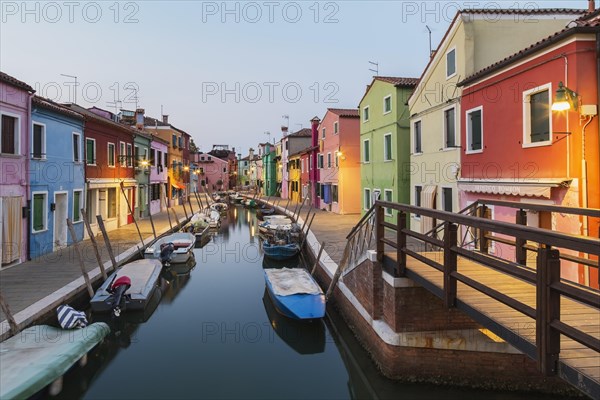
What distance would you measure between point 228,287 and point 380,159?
36.1 ft

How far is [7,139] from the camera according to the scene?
13.0 meters

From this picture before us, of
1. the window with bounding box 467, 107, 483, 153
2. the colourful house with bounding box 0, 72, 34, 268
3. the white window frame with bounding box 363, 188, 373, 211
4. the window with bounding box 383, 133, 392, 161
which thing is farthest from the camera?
the white window frame with bounding box 363, 188, 373, 211

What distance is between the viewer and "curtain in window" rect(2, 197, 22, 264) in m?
12.6

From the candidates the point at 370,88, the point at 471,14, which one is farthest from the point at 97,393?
the point at 370,88

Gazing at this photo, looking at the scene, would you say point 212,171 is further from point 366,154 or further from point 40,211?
point 40,211

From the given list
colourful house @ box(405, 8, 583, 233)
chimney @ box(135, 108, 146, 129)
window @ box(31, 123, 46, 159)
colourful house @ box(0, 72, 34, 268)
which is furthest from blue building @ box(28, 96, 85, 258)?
chimney @ box(135, 108, 146, 129)

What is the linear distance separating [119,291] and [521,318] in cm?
975

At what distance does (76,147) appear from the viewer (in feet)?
60.5

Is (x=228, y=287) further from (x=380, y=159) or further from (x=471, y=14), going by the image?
(x=471, y=14)

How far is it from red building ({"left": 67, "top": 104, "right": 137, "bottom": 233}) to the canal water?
8846 mm

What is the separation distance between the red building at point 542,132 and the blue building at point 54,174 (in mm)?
14578

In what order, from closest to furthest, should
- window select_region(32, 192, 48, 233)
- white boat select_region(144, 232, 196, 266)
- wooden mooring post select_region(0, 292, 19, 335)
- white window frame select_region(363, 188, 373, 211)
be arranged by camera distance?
1. wooden mooring post select_region(0, 292, 19, 335)
2. window select_region(32, 192, 48, 233)
3. white boat select_region(144, 232, 196, 266)
4. white window frame select_region(363, 188, 373, 211)

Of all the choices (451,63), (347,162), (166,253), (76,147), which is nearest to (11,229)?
(166,253)

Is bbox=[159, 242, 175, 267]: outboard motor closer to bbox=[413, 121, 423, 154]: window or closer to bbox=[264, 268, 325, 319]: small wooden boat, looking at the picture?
bbox=[264, 268, 325, 319]: small wooden boat
